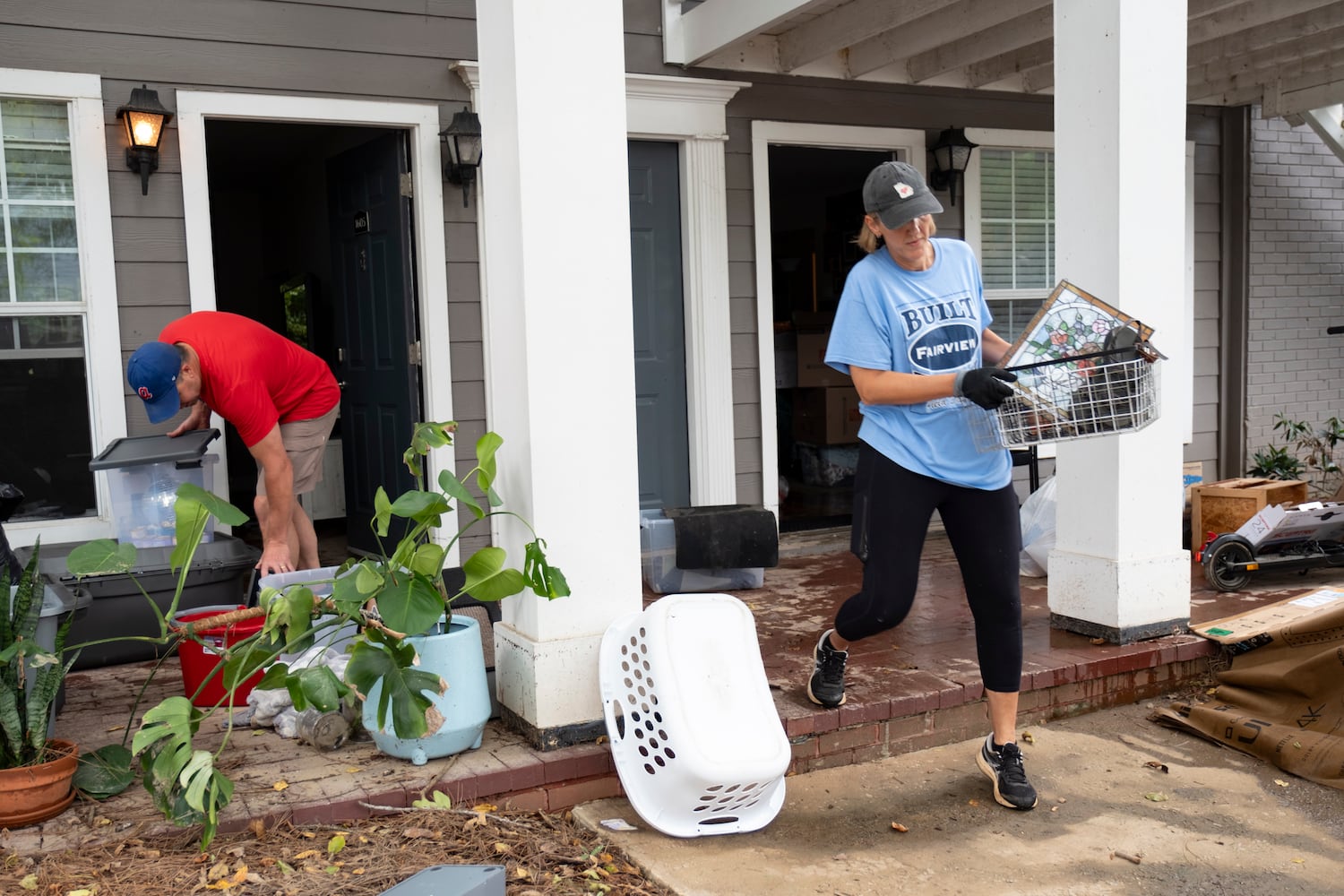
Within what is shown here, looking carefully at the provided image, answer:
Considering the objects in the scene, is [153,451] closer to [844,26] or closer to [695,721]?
[695,721]

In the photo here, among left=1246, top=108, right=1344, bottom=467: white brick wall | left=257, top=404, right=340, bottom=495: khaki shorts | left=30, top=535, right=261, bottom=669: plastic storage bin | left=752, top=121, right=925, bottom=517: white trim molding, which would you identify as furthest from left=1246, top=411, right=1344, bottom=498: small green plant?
left=30, top=535, right=261, bottom=669: plastic storage bin

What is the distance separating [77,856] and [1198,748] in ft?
10.5

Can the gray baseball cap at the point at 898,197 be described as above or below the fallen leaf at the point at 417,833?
above

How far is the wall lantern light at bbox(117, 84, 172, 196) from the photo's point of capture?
4.43 m

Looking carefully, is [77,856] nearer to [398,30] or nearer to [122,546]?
[122,546]

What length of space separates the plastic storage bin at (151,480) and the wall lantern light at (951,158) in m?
4.21

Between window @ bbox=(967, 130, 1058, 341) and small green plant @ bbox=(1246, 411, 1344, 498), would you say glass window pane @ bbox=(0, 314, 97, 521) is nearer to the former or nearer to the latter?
window @ bbox=(967, 130, 1058, 341)

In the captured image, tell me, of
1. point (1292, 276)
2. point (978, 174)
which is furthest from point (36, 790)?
point (1292, 276)

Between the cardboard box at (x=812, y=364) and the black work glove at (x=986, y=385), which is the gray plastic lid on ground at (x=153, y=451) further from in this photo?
the cardboard box at (x=812, y=364)

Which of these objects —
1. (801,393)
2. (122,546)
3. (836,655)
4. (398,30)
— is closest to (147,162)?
(398,30)

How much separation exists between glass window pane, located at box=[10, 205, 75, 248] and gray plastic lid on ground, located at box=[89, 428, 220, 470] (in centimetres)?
90

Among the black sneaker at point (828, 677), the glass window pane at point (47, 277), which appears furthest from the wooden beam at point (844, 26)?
the glass window pane at point (47, 277)

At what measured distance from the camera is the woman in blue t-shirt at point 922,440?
2.91 meters

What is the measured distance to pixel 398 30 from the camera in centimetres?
501
